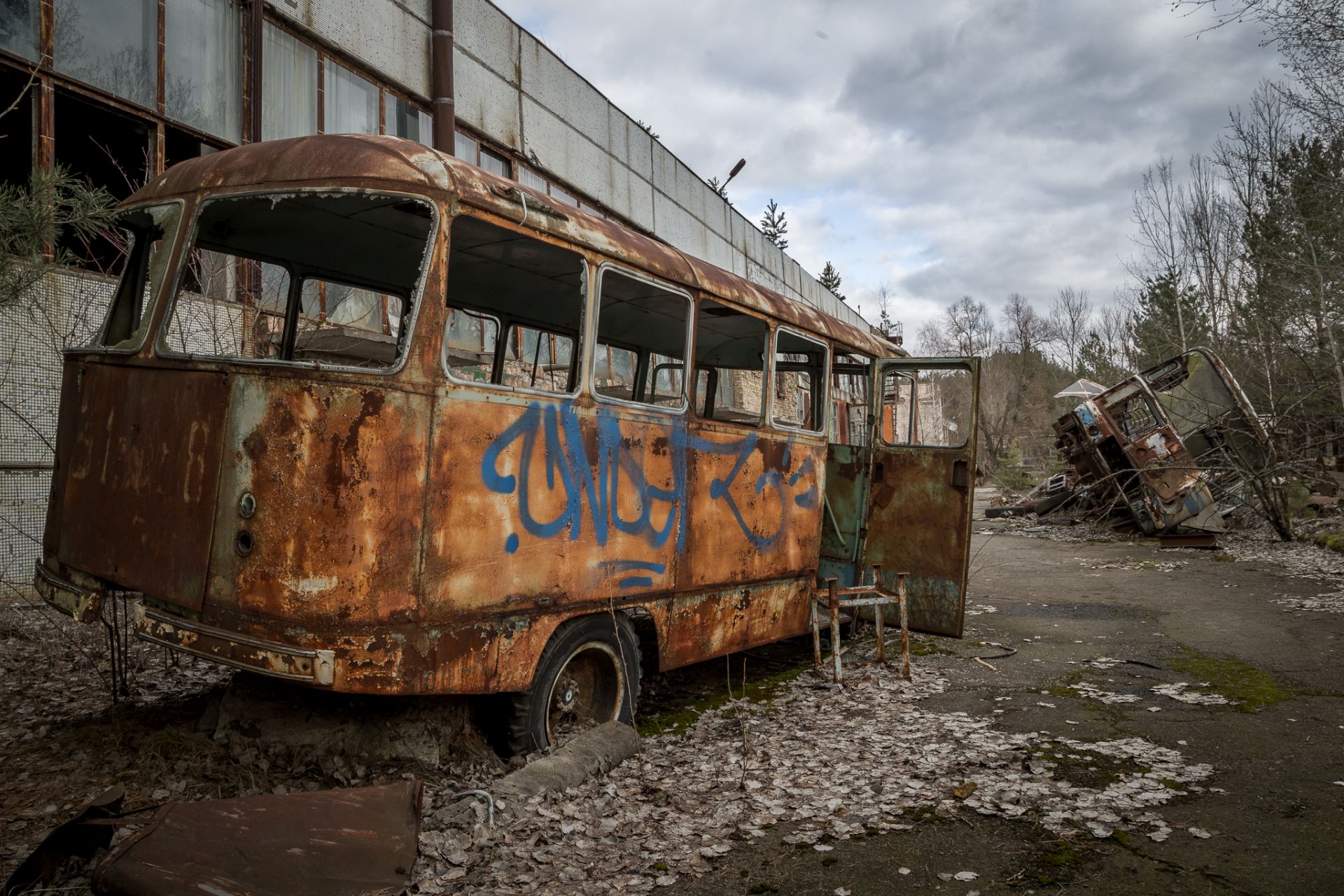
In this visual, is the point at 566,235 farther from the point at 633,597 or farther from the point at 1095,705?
the point at 1095,705

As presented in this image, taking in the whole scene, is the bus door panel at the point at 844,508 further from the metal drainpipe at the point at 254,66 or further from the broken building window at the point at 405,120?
the broken building window at the point at 405,120

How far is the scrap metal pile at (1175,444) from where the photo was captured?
48.4ft

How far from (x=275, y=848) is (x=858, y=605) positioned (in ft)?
14.6

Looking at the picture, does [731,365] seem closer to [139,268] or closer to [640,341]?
[640,341]

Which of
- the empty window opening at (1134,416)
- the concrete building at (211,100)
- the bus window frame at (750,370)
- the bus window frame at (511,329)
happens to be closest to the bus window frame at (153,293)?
the concrete building at (211,100)

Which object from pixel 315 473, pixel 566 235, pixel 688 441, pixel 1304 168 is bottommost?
pixel 315 473

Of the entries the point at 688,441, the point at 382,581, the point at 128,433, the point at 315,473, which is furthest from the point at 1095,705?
the point at 128,433

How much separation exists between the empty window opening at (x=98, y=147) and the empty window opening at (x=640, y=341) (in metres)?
4.51

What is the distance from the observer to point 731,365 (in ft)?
21.8

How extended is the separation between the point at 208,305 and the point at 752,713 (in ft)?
19.4

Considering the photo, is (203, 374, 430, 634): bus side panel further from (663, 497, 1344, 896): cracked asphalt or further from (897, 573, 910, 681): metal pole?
(897, 573, 910, 681): metal pole

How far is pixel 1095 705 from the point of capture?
18.5ft

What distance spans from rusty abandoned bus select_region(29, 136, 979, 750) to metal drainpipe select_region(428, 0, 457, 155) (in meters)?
5.51

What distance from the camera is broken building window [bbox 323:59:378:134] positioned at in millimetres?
9531
